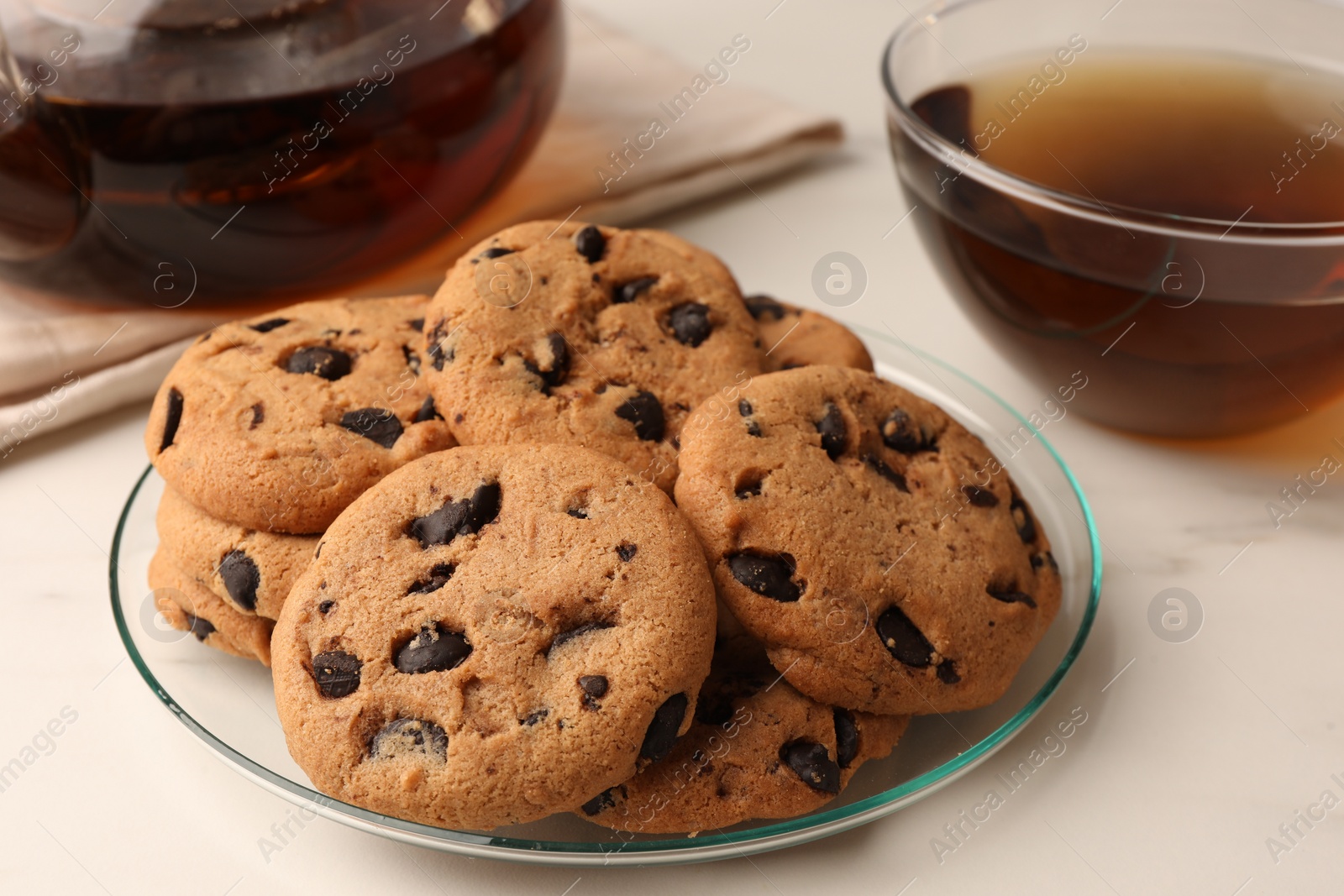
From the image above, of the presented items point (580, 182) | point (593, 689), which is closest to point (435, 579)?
point (593, 689)

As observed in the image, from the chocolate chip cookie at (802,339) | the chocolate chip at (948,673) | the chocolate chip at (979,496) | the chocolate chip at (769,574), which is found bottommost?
the chocolate chip at (948,673)

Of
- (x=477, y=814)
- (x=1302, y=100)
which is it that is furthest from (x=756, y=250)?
(x=477, y=814)

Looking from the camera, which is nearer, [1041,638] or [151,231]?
[1041,638]

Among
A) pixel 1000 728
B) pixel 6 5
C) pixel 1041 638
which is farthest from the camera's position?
pixel 6 5

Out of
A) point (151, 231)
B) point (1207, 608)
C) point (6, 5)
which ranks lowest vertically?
point (1207, 608)

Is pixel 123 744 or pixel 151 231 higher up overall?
pixel 151 231

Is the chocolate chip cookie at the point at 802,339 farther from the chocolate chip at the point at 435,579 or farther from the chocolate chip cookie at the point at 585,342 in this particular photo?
the chocolate chip at the point at 435,579

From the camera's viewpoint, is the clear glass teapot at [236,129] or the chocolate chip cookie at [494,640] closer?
the chocolate chip cookie at [494,640]

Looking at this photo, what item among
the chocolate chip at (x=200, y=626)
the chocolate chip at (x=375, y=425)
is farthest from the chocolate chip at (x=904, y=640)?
the chocolate chip at (x=200, y=626)

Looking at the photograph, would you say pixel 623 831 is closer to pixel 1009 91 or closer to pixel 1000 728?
pixel 1000 728
